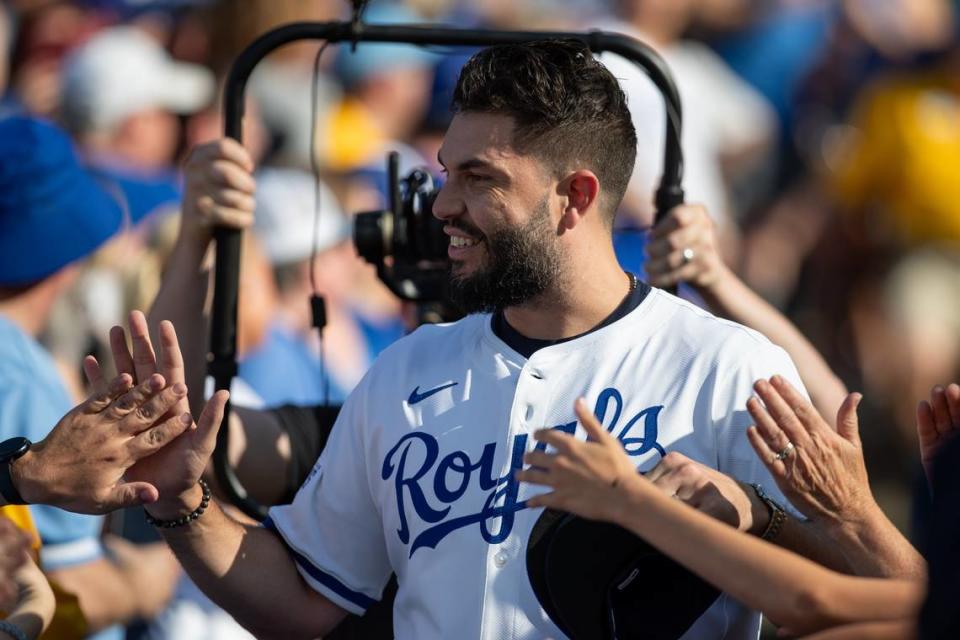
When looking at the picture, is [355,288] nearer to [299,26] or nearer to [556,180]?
[299,26]

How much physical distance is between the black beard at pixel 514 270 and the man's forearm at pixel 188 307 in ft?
3.16

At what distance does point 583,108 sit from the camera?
120 inches

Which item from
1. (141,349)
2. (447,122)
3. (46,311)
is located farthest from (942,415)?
(447,122)

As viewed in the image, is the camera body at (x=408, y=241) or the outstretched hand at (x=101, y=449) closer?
the outstretched hand at (x=101, y=449)

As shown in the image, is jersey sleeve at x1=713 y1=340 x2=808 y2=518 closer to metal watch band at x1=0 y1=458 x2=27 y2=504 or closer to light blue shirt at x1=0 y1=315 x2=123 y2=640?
metal watch band at x1=0 y1=458 x2=27 y2=504

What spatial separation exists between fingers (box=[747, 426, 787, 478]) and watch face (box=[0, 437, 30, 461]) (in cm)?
136

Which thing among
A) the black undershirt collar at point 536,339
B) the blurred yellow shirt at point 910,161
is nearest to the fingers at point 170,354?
the black undershirt collar at point 536,339

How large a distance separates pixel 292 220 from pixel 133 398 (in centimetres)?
280

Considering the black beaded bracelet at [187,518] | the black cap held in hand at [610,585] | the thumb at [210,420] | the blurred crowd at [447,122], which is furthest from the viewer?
the blurred crowd at [447,122]

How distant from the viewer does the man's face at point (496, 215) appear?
301 centimetres

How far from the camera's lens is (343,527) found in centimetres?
319

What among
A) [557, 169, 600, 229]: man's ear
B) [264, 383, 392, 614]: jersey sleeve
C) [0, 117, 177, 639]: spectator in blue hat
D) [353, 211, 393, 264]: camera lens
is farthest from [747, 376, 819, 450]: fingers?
[0, 117, 177, 639]: spectator in blue hat

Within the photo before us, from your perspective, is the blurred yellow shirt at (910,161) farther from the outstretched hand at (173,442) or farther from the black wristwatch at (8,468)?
the black wristwatch at (8,468)

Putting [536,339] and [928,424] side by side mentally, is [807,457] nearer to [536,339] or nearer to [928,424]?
[928,424]
